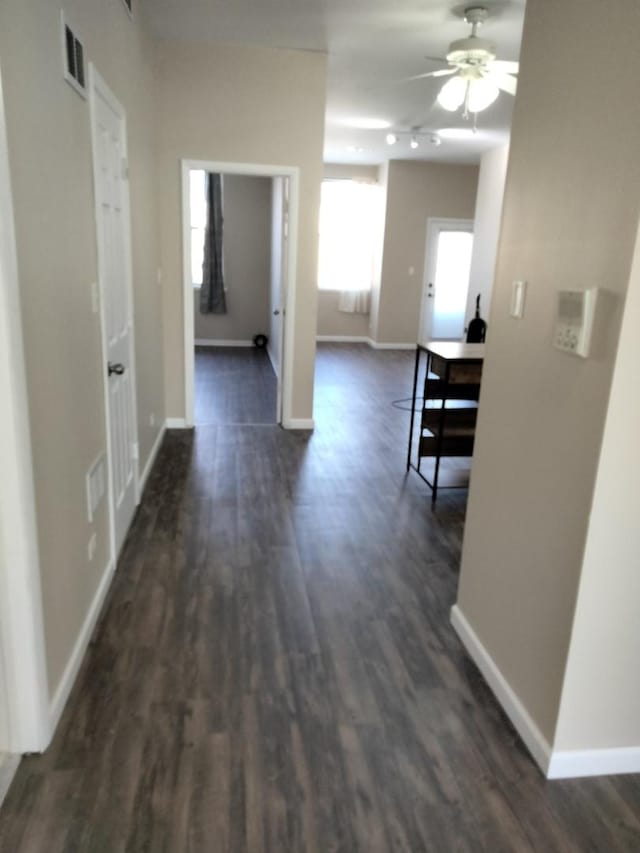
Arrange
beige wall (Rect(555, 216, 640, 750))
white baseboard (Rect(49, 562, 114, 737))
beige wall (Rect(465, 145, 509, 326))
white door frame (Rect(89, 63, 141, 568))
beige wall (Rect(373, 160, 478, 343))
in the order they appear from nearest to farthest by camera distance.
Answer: beige wall (Rect(555, 216, 640, 750)) < white baseboard (Rect(49, 562, 114, 737)) < white door frame (Rect(89, 63, 141, 568)) < beige wall (Rect(465, 145, 509, 326)) < beige wall (Rect(373, 160, 478, 343))

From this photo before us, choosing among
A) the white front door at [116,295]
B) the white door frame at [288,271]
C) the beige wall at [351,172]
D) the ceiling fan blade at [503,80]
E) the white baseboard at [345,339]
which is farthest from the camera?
the white baseboard at [345,339]

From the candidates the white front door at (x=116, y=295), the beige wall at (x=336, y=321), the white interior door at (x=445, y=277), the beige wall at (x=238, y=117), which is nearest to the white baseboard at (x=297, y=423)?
the beige wall at (x=238, y=117)

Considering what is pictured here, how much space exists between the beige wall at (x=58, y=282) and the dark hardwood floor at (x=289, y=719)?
30cm

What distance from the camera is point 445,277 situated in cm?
1002

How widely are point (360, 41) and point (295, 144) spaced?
817 millimetres

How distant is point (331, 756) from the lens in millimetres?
1880

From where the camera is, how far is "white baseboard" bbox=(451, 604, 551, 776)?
187 centimetres

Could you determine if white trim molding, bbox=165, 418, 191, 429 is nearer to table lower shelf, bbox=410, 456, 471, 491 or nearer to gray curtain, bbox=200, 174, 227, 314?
table lower shelf, bbox=410, 456, 471, 491

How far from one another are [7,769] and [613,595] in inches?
68.3

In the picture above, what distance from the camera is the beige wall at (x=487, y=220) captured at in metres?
7.43

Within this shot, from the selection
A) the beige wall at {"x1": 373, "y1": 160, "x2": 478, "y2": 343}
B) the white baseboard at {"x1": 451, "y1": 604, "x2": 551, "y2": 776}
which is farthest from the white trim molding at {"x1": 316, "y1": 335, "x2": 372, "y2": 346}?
the white baseboard at {"x1": 451, "y1": 604, "x2": 551, "y2": 776}

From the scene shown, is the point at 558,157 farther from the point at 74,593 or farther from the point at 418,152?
the point at 418,152

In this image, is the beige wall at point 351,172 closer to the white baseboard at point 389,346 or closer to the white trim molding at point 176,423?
the white baseboard at point 389,346

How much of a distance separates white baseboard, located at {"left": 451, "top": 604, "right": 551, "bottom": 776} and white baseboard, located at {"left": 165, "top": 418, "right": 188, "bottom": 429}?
3.22m
